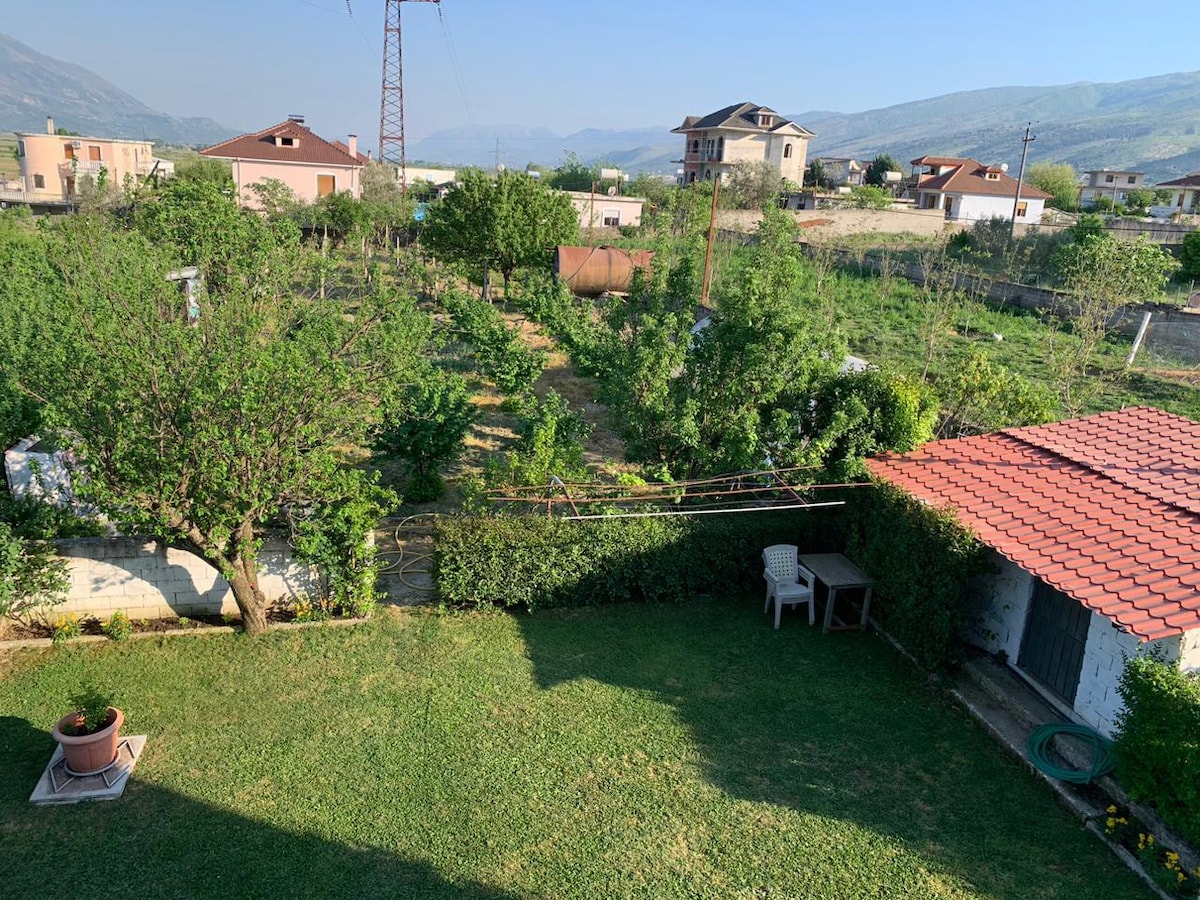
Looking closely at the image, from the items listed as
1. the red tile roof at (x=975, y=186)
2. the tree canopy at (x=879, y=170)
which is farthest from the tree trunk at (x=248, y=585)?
the tree canopy at (x=879, y=170)

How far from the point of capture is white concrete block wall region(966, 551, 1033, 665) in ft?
32.7

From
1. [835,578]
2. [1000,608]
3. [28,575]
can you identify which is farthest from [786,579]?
[28,575]

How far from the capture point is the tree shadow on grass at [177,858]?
22.4 ft

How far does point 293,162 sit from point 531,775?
5983 centimetres

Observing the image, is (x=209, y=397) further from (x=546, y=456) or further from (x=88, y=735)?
(x=546, y=456)

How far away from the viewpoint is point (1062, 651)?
934 cm

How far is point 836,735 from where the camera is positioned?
9141 mm

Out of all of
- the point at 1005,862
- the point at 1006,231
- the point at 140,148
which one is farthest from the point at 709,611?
the point at 140,148

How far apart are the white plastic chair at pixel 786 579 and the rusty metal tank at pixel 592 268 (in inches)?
778

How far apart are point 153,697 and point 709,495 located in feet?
25.1

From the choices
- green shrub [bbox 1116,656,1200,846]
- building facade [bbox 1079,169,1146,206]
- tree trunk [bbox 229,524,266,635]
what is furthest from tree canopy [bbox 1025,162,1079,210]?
tree trunk [bbox 229,524,266,635]

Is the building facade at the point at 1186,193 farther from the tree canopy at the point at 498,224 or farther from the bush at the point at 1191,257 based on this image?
the tree canopy at the point at 498,224

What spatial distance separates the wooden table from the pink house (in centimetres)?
5490

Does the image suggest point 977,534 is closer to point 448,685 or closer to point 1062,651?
point 1062,651
